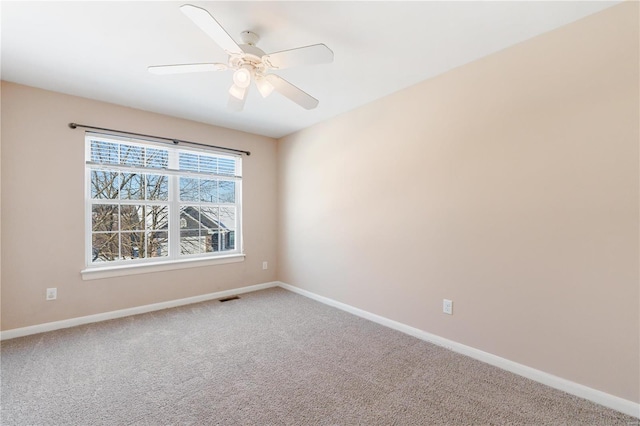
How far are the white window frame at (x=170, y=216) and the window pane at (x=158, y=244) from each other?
4cm

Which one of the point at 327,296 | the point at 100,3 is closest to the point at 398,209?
the point at 327,296

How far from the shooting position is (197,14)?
138cm

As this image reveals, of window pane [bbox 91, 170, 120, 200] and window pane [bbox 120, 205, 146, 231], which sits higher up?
window pane [bbox 91, 170, 120, 200]

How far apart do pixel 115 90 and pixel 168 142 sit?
2.59ft

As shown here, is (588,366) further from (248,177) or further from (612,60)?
(248,177)

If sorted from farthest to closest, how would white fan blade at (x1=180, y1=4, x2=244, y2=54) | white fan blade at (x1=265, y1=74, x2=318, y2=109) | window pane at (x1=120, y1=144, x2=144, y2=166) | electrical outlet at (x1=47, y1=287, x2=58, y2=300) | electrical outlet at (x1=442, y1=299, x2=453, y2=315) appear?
1. window pane at (x1=120, y1=144, x2=144, y2=166)
2. electrical outlet at (x1=47, y1=287, x2=58, y2=300)
3. electrical outlet at (x1=442, y1=299, x2=453, y2=315)
4. white fan blade at (x1=265, y1=74, x2=318, y2=109)
5. white fan blade at (x1=180, y1=4, x2=244, y2=54)

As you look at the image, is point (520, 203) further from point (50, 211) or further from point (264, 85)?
point (50, 211)

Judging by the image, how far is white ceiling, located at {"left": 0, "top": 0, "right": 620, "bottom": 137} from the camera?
1.72m

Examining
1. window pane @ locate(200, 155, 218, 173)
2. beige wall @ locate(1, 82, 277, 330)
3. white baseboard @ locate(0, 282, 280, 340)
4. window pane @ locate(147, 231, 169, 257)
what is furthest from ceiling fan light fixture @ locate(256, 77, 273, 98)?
white baseboard @ locate(0, 282, 280, 340)

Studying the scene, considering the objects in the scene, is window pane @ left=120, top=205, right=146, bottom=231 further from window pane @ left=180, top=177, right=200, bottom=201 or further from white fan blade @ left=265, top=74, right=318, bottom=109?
white fan blade @ left=265, top=74, right=318, bottom=109

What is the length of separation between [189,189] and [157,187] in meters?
0.38

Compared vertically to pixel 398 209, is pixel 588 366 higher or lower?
lower

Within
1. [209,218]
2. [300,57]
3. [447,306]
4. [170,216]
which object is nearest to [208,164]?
[209,218]

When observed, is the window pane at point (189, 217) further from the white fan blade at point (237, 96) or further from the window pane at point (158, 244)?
the white fan blade at point (237, 96)
